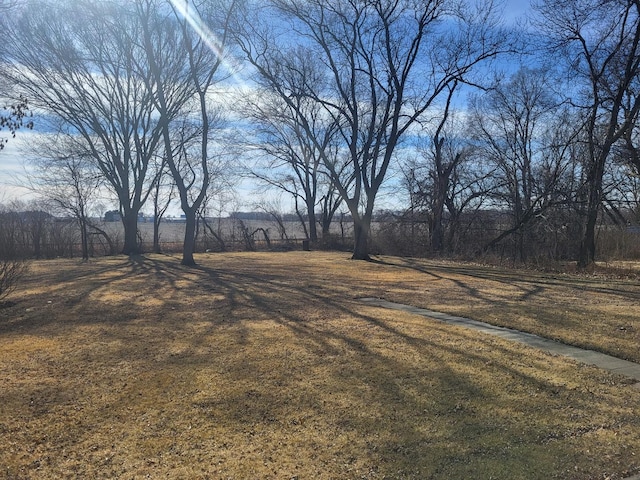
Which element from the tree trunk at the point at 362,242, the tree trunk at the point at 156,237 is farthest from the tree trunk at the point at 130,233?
the tree trunk at the point at 362,242

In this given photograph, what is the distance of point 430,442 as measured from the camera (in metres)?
3.10

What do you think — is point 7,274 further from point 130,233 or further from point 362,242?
point 130,233

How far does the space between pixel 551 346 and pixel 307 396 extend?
10.5 ft

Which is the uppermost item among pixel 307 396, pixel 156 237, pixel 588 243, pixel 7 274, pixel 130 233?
pixel 130 233

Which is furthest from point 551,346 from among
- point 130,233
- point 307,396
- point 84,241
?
point 130,233

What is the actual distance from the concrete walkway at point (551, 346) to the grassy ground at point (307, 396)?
0.78 ft

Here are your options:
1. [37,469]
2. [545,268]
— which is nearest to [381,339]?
[37,469]

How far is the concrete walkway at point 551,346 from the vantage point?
4664 millimetres

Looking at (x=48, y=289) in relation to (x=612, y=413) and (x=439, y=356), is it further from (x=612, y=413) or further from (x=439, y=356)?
(x=612, y=413)

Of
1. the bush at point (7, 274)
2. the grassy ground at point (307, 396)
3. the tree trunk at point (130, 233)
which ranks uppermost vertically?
the tree trunk at point (130, 233)

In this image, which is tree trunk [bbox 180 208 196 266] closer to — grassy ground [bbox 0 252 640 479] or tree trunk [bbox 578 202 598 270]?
grassy ground [bbox 0 252 640 479]

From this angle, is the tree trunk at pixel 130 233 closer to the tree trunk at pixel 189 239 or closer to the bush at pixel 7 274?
the tree trunk at pixel 189 239

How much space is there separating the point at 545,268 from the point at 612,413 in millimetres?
13231

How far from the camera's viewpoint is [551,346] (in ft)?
18.0
